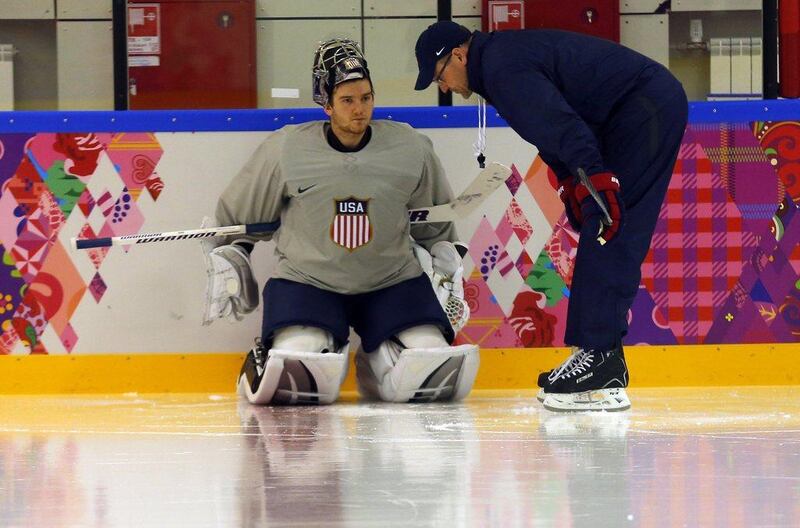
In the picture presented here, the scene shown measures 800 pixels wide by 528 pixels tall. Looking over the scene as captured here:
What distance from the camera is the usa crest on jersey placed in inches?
136

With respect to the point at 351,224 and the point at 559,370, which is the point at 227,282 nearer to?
the point at 351,224

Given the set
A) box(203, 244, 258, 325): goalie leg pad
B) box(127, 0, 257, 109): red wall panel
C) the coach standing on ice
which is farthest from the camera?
box(127, 0, 257, 109): red wall panel

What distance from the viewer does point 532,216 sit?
379 centimetres

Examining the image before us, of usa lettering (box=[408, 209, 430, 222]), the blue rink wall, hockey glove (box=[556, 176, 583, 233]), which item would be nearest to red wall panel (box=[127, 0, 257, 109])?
the blue rink wall

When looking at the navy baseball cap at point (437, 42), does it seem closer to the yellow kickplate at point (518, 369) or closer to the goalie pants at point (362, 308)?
the goalie pants at point (362, 308)

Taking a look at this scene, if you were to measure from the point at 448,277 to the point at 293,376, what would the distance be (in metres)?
0.51

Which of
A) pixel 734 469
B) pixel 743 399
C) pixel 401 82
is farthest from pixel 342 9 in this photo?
pixel 734 469

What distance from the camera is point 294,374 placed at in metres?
3.27

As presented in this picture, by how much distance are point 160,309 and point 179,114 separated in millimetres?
543

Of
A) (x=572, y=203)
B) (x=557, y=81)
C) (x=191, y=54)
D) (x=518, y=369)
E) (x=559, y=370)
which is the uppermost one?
(x=191, y=54)

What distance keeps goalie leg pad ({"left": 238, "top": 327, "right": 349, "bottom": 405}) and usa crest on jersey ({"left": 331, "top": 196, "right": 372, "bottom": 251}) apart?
0.24 meters

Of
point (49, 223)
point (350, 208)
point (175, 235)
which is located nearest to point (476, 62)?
point (350, 208)

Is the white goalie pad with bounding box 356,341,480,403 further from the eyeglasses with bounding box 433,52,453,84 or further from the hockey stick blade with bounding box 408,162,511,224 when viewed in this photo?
the eyeglasses with bounding box 433,52,453,84

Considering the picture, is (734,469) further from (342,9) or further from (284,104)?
(342,9)
